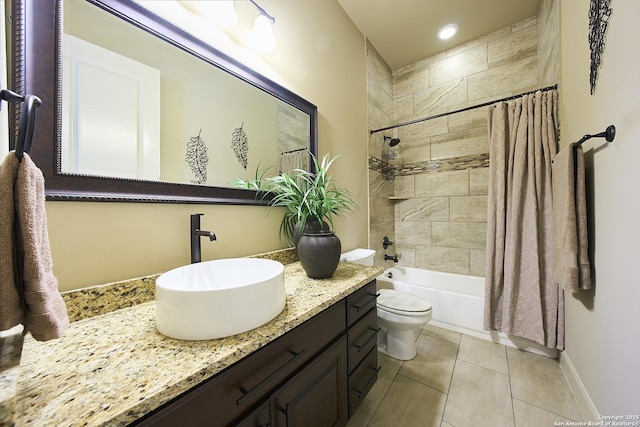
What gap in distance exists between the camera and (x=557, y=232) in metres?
1.34

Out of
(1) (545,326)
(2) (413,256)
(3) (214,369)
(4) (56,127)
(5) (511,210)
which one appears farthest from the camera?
(2) (413,256)

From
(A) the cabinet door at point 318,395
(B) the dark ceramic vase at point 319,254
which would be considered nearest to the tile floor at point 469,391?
(A) the cabinet door at point 318,395

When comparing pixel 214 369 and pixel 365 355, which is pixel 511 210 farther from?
pixel 214 369

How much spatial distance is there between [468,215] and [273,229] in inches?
85.0

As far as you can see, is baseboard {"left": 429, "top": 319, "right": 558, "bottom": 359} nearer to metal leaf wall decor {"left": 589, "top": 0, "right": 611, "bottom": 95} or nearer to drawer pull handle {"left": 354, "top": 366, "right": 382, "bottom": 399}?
drawer pull handle {"left": 354, "top": 366, "right": 382, "bottom": 399}

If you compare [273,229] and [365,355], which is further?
[273,229]

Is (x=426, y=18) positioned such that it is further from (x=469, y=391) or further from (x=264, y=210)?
(x=469, y=391)

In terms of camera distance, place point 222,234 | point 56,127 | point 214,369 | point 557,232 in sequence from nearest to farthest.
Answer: point 214,369 < point 56,127 < point 222,234 < point 557,232

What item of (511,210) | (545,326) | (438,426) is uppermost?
(511,210)

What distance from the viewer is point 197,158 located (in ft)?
3.51

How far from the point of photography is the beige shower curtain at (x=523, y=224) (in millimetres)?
1656

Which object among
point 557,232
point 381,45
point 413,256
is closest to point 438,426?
point 557,232

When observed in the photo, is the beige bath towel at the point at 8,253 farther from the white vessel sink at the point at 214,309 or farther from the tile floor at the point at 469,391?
the tile floor at the point at 469,391

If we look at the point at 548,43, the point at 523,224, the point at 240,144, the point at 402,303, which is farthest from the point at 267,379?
the point at 548,43
